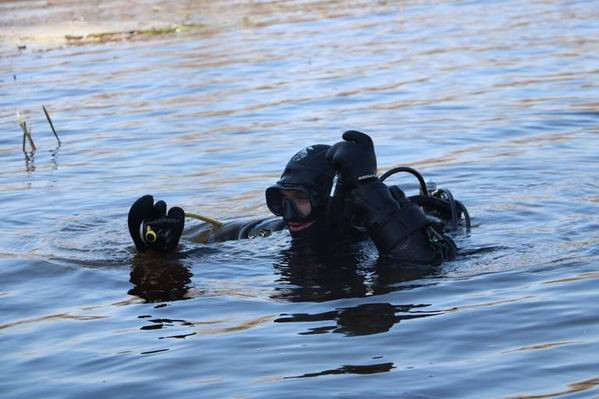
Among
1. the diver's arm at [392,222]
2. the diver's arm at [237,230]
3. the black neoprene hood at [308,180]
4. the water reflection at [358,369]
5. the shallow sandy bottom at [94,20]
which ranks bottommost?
the water reflection at [358,369]

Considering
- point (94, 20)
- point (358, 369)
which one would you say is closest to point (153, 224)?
point (358, 369)

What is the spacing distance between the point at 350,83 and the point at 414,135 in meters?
3.48

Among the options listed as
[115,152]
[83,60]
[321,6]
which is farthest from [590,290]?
[321,6]

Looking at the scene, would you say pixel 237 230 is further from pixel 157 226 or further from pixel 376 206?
pixel 376 206

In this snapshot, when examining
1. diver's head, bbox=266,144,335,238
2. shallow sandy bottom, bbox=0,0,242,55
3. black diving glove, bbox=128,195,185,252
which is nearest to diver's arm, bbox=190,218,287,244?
black diving glove, bbox=128,195,185,252

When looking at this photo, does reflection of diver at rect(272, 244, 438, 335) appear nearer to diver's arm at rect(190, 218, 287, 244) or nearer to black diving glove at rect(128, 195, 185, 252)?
diver's arm at rect(190, 218, 287, 244)

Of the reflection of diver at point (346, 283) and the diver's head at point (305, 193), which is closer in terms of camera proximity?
the reflection of diver at point (346, 283)

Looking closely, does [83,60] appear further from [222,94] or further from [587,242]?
[587,242]

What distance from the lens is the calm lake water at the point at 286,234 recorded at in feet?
17.8

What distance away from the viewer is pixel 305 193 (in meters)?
6.89

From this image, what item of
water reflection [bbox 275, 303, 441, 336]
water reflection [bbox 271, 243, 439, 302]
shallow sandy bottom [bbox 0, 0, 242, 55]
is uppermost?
shallow sandy bottom [bbox 0, 0, 242, 55]

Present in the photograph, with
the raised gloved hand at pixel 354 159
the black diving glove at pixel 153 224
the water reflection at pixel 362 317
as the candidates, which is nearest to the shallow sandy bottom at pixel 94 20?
Result: the black diving glove at pixel 153 224

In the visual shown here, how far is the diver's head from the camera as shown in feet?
22.6

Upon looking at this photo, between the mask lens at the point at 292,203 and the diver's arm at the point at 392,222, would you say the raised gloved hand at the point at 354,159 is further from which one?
the mask lens at the point at 292,203
